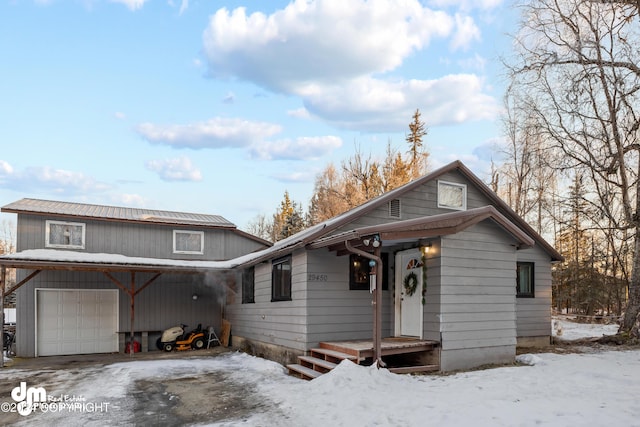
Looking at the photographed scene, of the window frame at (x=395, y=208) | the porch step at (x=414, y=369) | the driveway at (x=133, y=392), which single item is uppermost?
the window frame at (x=395, y=208)

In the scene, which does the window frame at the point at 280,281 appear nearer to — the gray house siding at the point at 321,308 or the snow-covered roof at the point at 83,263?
the gray house siding at the point at 321,308

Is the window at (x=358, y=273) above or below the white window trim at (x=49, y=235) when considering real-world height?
below

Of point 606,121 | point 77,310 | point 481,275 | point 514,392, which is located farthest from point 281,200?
point 514,392

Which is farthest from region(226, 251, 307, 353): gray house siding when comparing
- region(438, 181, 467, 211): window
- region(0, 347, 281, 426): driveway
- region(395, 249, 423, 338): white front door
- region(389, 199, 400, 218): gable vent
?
region(438, 181, 467, 211): window

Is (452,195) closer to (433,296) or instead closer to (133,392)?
(433,296)

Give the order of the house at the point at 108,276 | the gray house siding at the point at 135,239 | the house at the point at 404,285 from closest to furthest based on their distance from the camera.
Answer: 1. the house at the point at 404,285
2. the house at the point at 108,276
3. the gray house siding at the point at 135,239

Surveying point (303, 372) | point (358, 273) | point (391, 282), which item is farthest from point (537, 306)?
point (303, 372)

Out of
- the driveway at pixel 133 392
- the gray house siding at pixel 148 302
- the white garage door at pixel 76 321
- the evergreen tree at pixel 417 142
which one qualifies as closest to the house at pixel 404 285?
the driveway at pixel 133 392

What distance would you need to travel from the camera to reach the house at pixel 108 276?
13.5 metres

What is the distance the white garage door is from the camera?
13.9m

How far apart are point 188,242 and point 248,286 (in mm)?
4082

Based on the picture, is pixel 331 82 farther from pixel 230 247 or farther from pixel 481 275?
pixel 481 275

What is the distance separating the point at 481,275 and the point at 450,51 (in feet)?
22.5

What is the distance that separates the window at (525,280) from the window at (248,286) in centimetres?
794
